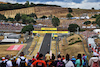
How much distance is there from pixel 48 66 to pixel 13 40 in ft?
141

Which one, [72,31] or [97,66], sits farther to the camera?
[72,31]

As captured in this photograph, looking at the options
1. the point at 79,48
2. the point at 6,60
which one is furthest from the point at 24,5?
the point at 6,60

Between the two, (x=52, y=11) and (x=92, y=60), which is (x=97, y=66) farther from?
(x=52, y=11)

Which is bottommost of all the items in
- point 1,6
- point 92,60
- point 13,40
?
point 13,40

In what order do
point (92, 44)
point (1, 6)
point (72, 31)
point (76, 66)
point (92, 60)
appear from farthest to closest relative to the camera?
1. point (1, 6)
2. point (72, 31)
3. point (92, 44)
4. point (76, 66)
5. point (92, 60)

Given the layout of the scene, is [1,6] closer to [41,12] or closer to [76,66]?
[41,12]

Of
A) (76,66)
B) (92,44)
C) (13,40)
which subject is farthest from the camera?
(13,40)

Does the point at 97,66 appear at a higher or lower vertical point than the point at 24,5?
lower

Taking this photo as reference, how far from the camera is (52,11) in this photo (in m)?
149

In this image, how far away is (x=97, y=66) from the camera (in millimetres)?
10242

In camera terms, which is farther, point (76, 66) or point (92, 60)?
point (76, 66)

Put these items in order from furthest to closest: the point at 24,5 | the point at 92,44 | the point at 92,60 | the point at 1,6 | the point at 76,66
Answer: the point at 24,5 < the point at 1,6 < the point at 92,44 < the point at 76,66 < the point at 92,60

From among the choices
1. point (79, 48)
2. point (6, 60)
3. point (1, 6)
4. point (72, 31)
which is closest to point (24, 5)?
point (1, 6)

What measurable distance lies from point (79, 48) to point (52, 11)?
11845cm
